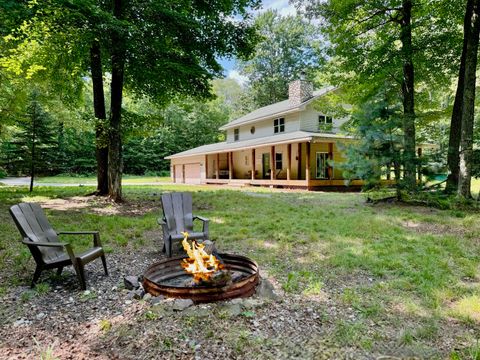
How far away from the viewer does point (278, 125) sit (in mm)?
21141

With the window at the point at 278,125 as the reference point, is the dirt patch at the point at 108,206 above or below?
below

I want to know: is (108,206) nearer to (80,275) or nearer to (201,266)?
(80,275)

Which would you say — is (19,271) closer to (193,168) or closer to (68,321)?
(68,321)

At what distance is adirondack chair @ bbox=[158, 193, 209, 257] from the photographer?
4.91m

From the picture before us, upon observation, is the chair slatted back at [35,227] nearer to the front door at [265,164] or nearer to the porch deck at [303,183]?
the porch deck at [303,183]

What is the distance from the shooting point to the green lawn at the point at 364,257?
2900mm

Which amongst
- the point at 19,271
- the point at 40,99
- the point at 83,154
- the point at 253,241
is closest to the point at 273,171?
the point at 40,99

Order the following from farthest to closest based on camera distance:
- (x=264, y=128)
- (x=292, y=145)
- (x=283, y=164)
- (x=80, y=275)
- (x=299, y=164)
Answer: (x=264, y=128) → (x=283, y=164) → (x=292, y=145) → (x=299, y=164) → (x=80, y=275)

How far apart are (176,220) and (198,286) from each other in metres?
2.13

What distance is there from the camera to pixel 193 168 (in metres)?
28.3

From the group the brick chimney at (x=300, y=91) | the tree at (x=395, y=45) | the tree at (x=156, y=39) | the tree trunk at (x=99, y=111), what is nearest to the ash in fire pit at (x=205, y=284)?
the tree at (x=156, y=39)

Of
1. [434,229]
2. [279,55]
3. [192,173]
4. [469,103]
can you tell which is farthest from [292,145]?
[279,55]

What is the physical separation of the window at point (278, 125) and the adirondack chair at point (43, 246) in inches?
693

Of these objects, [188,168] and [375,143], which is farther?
[188,168]
